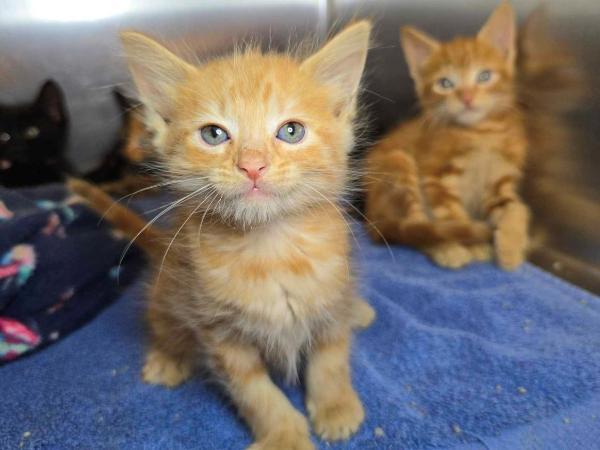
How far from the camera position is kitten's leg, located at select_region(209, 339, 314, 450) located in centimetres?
88

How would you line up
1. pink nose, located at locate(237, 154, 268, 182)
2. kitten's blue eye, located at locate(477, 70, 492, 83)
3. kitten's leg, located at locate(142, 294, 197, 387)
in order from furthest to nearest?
kitten's blue eye, located at locate(477, 70, 492, 83) → kitten's leg, located at locate(142, 294, 197, 387) → pink nose, located at locate(237, 154, 268, 182)

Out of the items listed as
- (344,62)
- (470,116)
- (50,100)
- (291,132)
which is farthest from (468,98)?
(50,100)

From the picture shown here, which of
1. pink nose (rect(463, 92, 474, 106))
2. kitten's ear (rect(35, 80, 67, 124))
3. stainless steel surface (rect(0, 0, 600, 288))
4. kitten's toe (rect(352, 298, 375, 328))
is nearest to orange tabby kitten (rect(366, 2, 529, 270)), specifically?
pink nose (rect(463, 92, 474, 106))

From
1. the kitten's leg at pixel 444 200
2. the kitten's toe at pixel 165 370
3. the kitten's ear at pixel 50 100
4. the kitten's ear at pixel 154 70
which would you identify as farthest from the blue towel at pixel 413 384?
the kitten's ear at pixel 50 100

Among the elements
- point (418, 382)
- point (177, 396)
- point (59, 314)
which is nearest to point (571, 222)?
point (418, 382)

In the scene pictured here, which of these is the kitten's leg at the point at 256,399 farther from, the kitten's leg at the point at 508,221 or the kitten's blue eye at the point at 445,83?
the kitten's blue eye at the point at 445,83

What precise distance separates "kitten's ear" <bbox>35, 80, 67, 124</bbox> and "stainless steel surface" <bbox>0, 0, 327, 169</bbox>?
0.10ft

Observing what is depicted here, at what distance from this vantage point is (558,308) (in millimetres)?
1253

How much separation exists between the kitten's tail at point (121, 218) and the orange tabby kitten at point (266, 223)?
32cm

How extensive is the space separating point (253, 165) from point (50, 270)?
2.57ft

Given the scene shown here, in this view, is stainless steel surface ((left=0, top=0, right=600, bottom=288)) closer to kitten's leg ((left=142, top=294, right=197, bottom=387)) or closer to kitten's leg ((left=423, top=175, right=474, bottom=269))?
kitten's leg ((left=423, top=175, right=474, bottom=269))

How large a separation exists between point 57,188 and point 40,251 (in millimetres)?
510

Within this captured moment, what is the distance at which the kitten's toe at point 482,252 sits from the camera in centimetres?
153

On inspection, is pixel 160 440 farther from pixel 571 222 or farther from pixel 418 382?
pixel 571 222
